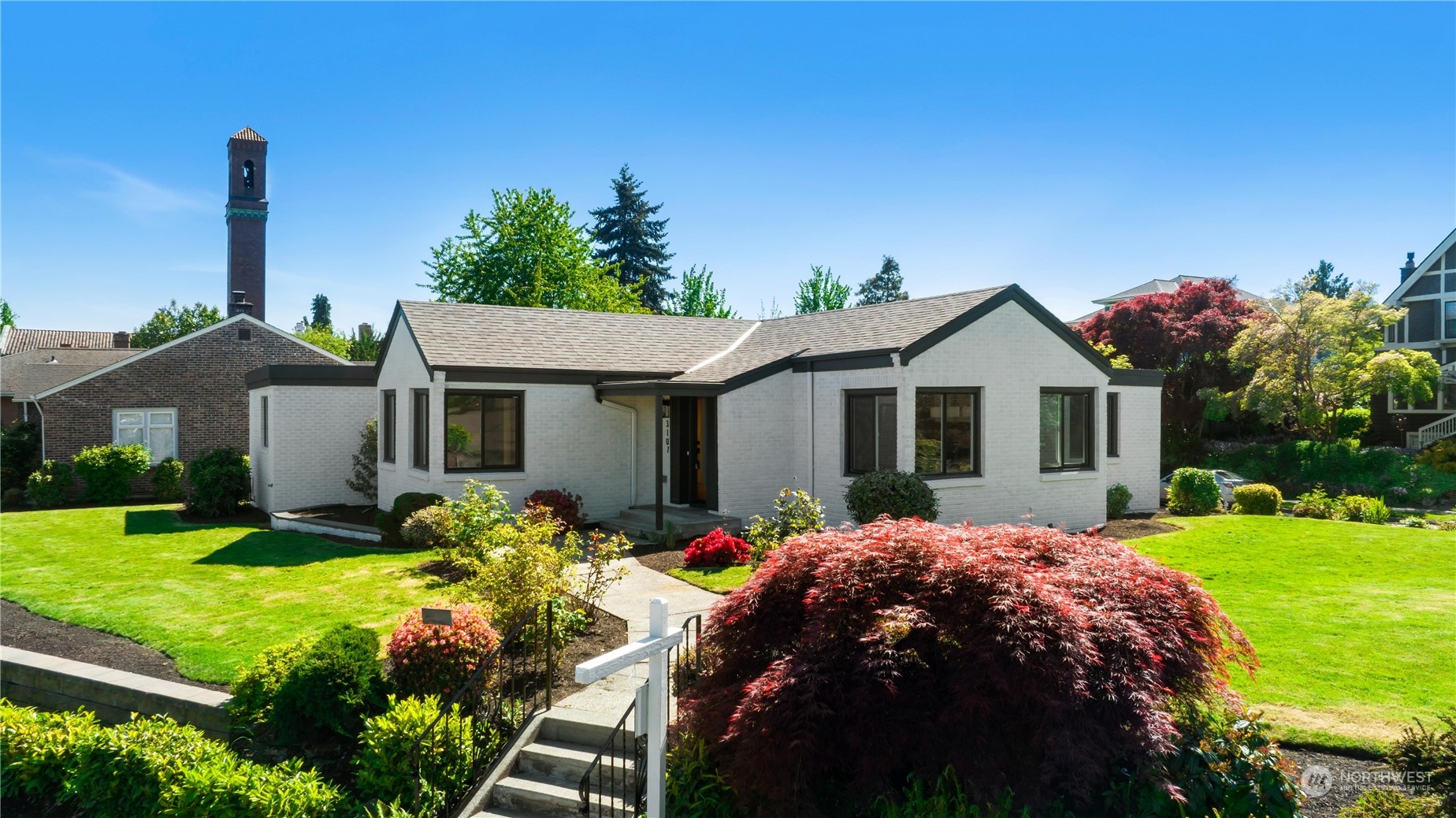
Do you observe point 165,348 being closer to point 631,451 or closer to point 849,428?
point 631,451

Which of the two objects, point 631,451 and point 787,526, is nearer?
point 787,526

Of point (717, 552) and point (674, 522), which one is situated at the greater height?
point (674, 522)

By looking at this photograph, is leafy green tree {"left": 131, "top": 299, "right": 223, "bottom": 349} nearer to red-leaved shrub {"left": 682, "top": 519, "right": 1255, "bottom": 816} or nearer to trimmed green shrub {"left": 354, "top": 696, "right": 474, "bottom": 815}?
trimmed green shrub {"left": 354, "top": 696, "right": 474, "bottom": 815}

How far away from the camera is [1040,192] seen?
1681cm

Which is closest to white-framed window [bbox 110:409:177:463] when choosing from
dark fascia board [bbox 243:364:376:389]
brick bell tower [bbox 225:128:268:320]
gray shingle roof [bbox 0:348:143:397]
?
gray shingle roof [bbox 0:348:143:397]

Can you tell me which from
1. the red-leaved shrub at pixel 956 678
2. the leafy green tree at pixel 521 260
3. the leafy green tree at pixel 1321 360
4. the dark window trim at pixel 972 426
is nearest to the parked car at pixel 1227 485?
the leafy green tree at pixel 1321 360

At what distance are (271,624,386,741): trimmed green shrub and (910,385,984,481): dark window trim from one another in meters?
10.1

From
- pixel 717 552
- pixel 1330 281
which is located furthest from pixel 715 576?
pixel 1330 281

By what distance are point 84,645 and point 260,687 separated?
396 cm

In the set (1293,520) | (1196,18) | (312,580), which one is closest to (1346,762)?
(1196,18)

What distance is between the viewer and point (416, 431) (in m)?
17.5

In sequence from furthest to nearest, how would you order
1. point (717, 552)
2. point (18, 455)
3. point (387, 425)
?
point (18, 455) → point (387, 425) → point (717, 552)

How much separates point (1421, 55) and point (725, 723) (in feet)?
40.6

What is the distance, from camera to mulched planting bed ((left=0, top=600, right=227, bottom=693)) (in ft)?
29.0
